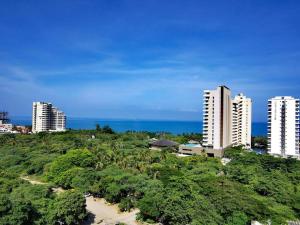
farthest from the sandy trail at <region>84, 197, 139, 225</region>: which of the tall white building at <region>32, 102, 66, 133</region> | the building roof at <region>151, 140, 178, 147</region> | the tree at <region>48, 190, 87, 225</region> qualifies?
the tall white building at <region>32, 102, 66, 133</region>

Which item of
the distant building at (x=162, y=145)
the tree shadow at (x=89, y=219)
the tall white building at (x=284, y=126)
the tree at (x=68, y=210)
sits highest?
the tall white building at (x=284, y=126)

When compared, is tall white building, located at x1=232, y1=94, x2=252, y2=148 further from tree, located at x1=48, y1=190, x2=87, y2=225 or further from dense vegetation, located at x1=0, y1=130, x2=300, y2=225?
tree, located at x1=48, y1=190, x2=87, y2=225

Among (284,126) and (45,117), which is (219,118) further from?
(45,117)

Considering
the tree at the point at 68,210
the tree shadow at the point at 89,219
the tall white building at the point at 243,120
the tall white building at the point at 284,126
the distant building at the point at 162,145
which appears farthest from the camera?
the tall white building at the point at 243,120

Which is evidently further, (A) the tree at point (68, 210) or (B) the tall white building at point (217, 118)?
(B) the tall white building at point (217, 118)

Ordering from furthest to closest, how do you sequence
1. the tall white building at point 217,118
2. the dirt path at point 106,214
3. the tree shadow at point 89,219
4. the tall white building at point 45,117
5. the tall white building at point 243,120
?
the tall white building at point 45,117, the tall white building at point 243,120, the tall white building at point 217,118, the dirt path at point 106,214, the tree shadow at point 89,219

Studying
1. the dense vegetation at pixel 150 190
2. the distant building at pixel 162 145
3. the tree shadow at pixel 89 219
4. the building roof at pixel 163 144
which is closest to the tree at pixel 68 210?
the dense vegetation at pixel 150 190

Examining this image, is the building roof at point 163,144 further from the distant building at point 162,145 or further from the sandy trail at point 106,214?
the sandy trail at point 106,214
